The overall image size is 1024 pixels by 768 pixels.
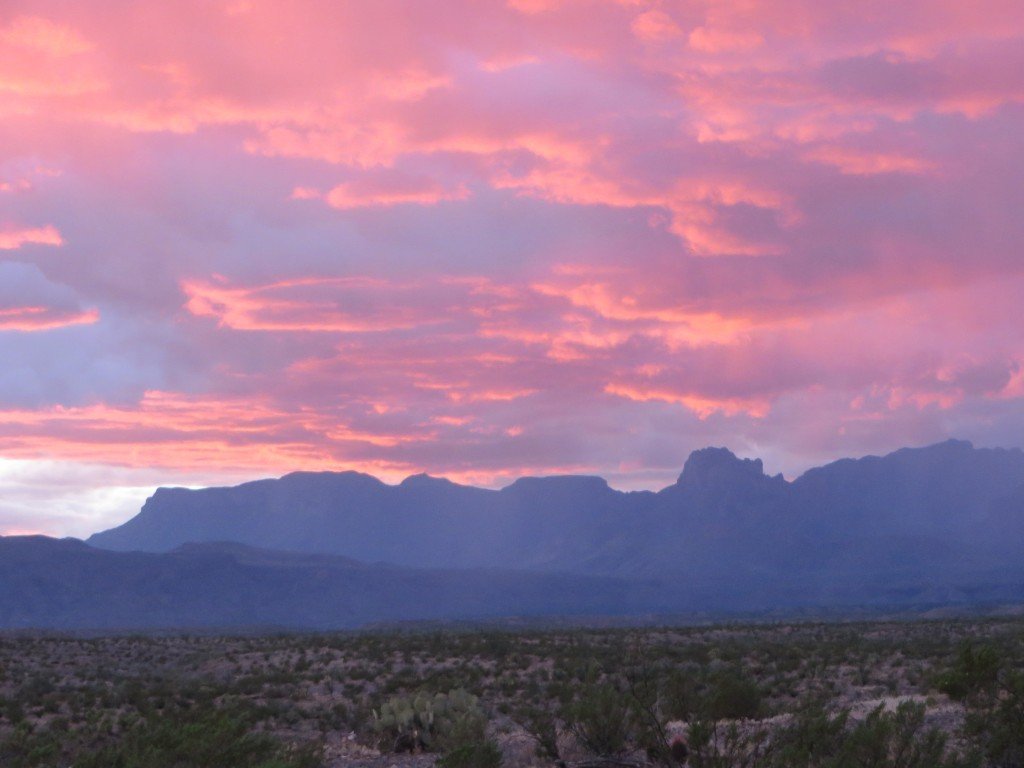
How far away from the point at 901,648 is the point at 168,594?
16082 cm

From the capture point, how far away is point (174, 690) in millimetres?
38812


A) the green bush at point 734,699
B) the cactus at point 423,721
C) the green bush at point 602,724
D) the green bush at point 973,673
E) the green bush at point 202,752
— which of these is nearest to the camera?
the green bush at point 202,752

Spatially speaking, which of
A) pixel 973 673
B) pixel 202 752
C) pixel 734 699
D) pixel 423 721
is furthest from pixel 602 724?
pixel 973 673

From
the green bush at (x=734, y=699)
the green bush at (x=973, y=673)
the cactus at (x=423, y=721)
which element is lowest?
the cactus at (x=423, y=721)

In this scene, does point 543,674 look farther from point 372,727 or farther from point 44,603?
point 44,603

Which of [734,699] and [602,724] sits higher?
[602,724]

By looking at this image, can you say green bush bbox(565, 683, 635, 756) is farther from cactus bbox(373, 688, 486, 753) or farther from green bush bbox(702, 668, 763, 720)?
cactus bbox(373, 688, 486, 753)

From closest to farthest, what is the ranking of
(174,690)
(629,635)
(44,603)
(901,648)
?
(174,690) < (901,648) < (629,635) < (44,603)

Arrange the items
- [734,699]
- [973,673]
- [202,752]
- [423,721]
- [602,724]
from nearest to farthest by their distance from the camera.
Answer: [202,752]
[602,724]
[973,673]
[734,699]
[423,721]

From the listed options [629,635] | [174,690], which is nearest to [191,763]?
[174,690]

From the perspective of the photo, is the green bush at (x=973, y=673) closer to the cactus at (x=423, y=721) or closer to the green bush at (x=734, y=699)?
the green bush at (x=734, y=699)

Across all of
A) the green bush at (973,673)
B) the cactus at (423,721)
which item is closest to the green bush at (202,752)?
the cactus at (423,721)

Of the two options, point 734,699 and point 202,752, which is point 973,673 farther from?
point 202,752

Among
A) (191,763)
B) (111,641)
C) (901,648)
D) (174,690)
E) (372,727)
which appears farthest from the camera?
(111,641)
